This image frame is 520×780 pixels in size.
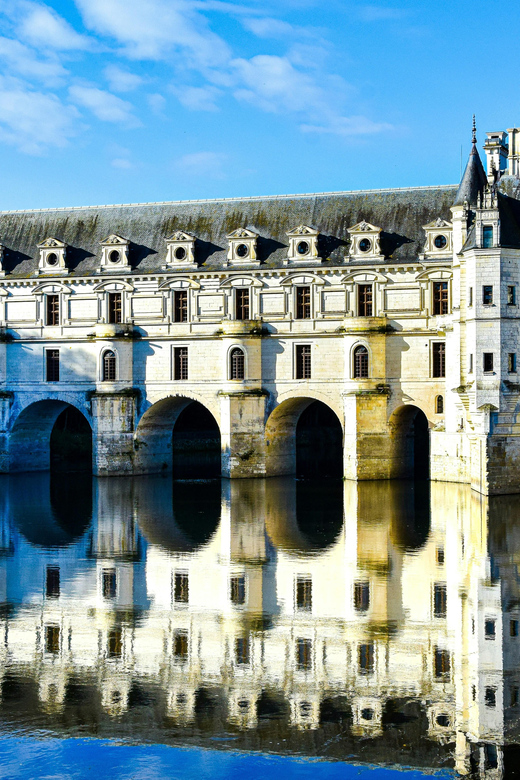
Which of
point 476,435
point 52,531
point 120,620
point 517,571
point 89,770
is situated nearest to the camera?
point 89,770

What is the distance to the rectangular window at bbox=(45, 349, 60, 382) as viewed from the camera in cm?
4994

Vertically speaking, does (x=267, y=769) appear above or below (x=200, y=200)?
below

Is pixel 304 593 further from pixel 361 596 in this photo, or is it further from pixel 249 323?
pixel 249 323

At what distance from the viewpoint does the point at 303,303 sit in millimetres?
46125

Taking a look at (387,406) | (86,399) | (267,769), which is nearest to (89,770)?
(267,769)

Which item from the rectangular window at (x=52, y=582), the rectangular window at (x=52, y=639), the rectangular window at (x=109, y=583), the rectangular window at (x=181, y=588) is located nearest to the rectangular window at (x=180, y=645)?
the rectangular window at (x=52, y=639)

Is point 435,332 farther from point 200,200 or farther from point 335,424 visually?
Result: point 335,424

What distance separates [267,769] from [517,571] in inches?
490

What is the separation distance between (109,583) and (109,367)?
26.5m

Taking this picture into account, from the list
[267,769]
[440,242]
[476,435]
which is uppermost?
[440,242]

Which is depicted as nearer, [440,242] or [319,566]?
[319,566]

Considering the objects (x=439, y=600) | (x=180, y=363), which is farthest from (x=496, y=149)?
(x=439, y=600)

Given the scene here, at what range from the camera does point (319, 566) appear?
945 inches

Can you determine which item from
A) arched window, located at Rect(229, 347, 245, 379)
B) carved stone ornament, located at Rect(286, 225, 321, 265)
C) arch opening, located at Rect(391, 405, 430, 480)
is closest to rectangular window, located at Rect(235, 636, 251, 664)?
arch opening, located at Rect(391, 405, 430, 480)
